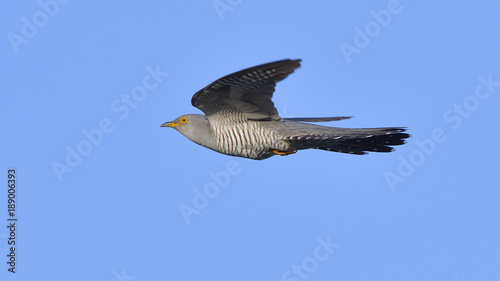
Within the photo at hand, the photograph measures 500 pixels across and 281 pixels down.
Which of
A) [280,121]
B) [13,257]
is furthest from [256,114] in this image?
[13,257]

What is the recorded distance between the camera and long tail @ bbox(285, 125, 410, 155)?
9.97 metres

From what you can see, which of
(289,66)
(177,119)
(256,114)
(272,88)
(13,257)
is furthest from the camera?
(13,257)

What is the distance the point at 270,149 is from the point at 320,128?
32.0 inches

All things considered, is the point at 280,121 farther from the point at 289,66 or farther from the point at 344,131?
the point at 289,66

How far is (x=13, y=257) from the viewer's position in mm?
12258

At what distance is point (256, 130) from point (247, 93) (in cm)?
78

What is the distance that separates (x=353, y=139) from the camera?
1015 cm

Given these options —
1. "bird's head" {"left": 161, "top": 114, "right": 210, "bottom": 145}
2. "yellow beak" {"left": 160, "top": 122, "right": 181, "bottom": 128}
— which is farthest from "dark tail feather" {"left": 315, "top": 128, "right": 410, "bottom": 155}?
"yellow beak" {"left": 160, "top": 122, "right": 181, "bottom": 128}

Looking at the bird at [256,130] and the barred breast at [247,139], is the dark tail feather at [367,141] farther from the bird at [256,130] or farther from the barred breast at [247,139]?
the barred breast at [247,139]

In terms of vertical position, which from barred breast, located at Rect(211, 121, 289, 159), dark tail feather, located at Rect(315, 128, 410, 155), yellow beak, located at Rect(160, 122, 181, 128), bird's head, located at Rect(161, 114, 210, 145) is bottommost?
dark tail feather, located at Rect(315, 128, 410, 155)

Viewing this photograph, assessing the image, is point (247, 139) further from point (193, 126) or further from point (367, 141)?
point (367, 141)

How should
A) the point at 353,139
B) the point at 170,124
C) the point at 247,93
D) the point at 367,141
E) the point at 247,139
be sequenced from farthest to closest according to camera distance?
1. the point at 170,124
2. the point at 247,139
3. the point at 367,141
4. the point at 353,139
5. the point at 247,93

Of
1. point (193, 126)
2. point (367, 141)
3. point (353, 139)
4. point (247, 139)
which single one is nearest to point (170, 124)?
point (193, 126)

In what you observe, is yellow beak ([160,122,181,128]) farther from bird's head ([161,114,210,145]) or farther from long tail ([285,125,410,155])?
long tail ([285,125,410,155])
